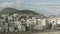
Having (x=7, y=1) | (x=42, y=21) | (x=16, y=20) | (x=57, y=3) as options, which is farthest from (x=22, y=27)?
(x=57, y=3)

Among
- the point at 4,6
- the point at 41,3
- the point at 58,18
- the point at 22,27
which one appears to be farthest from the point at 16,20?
the point at 58,18

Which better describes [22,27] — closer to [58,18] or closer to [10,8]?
[10,8]

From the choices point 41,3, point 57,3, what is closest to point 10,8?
point 41,3

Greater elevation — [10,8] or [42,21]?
[10,8]

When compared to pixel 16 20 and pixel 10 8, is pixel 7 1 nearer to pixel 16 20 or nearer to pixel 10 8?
pixel 10 8

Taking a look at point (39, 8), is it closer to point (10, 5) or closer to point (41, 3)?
point (41, 3)

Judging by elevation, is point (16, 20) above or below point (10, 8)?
below

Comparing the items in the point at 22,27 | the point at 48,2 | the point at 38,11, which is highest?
the point at 48,2
